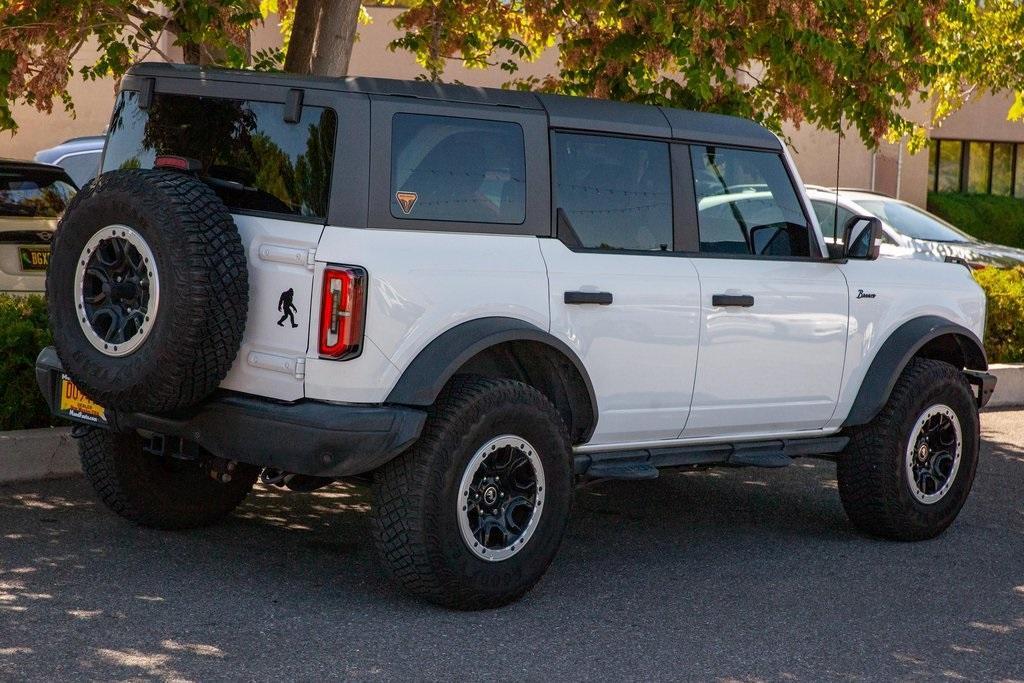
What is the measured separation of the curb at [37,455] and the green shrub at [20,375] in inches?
5.1

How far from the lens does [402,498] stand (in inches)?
211

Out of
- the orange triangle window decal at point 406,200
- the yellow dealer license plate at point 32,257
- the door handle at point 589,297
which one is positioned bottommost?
the door handle at point 589,297

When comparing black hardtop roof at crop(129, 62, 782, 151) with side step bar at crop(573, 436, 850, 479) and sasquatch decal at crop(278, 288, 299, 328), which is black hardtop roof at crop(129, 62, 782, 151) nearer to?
sasquatch decal at crop(278, 288, 299, 328)

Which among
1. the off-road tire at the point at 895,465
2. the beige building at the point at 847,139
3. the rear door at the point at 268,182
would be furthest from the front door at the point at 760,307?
the beige building at the point at 847,139

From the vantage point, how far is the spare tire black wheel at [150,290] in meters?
5.12

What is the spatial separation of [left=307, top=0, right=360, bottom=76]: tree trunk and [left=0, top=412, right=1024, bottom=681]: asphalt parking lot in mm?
3044

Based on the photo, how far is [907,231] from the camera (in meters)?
16.6

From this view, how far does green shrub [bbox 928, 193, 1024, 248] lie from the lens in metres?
31.4

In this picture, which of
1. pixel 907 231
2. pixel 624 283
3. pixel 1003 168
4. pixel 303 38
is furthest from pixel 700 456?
pixel 1003 168

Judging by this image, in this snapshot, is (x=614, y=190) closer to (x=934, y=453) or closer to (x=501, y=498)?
(x=501, y=498)

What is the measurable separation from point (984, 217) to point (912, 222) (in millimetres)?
16202

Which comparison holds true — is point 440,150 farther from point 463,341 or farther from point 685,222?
point 685,222

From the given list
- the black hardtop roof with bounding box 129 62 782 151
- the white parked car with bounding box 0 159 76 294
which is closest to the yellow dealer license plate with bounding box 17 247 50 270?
the white parked car with bounding box 0 159 76 294

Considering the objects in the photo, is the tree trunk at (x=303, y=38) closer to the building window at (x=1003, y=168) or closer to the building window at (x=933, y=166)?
the building window at (x=933, y=166)
